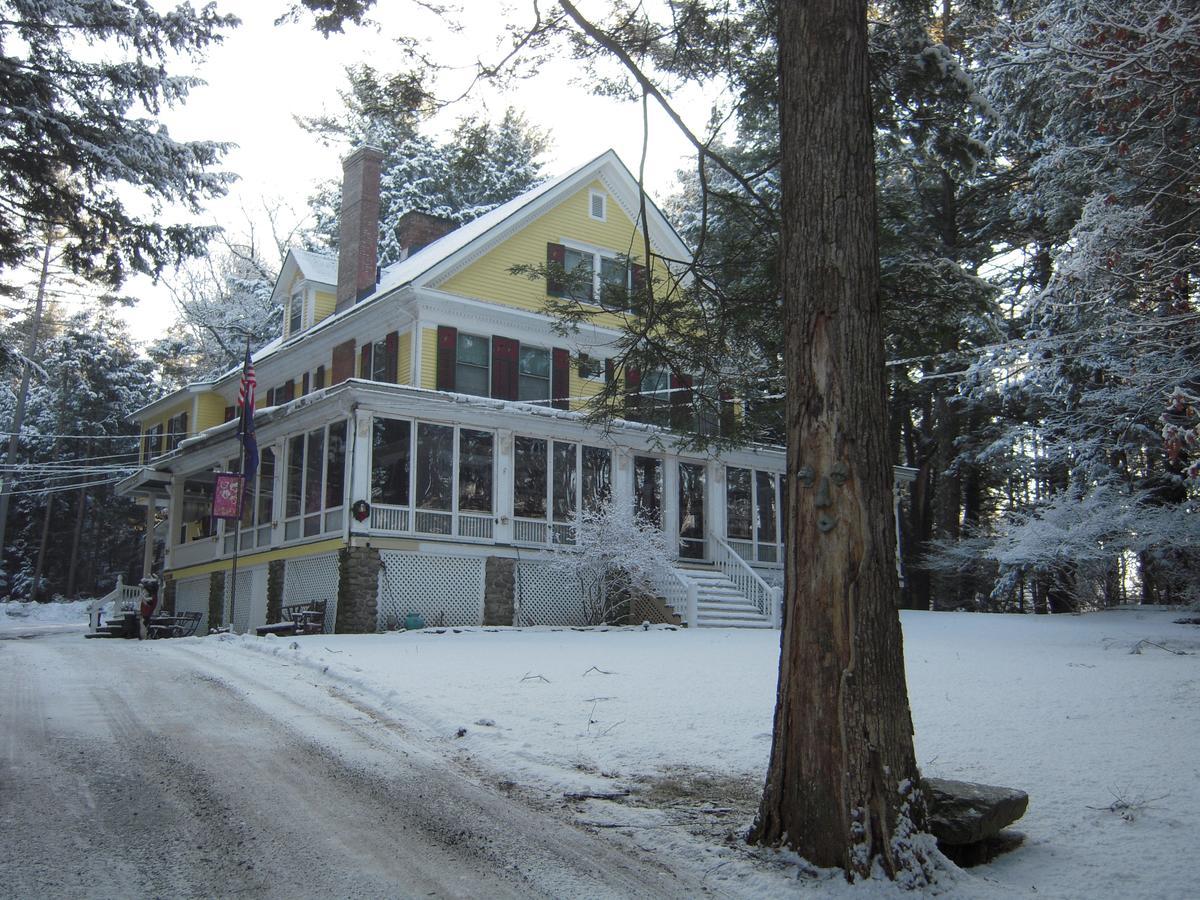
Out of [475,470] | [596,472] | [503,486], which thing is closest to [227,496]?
[475,470]

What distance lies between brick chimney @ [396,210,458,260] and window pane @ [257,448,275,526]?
24.8 ft

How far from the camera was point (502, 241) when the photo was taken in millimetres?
21812

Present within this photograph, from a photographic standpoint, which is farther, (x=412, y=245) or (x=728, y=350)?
(x=412, y=245)

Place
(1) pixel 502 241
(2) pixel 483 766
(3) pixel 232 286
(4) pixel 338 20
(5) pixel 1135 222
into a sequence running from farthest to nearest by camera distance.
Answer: (3) pixel 232 286
(1) pixel 502 241
(5) pixel 1135 222
(4) pixel 338 20
(2) pixel 483 766

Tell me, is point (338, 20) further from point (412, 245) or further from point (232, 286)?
point (232, 286)

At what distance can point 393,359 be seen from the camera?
21.1 meters

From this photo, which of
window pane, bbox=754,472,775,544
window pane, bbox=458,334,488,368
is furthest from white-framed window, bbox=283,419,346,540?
window pane, bbox=754,472,775,544

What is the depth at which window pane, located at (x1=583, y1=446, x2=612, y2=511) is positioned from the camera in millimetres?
20391

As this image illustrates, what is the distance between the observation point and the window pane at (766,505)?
23547mm

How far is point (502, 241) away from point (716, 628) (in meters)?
9.99

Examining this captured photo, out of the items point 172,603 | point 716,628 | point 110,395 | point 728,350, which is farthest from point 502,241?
point 110,395

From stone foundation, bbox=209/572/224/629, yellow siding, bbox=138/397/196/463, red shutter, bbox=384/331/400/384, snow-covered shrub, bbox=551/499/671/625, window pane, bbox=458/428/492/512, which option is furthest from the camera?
yellow siding, bbox=138/397/196/463

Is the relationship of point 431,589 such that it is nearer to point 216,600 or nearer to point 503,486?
point 503,486

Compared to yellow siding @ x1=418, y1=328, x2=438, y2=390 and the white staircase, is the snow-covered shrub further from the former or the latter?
yellow siding @ x1=418, y1=328, x2=438, y2=390
